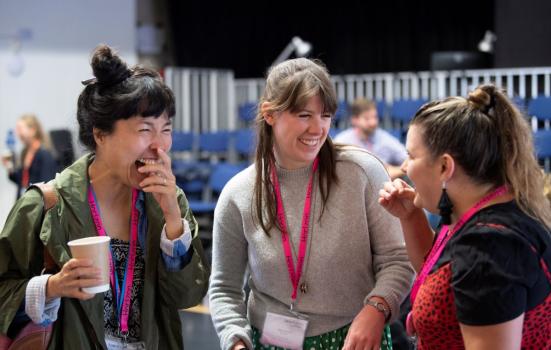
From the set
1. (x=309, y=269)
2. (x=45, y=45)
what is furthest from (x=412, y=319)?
(x=45, y=45)

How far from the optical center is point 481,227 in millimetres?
1426

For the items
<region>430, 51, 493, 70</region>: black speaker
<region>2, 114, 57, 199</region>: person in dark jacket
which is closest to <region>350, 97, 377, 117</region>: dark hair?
<region>2, 114, 57, 199</region>: person in dark jacket

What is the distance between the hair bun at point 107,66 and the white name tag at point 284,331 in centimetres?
73

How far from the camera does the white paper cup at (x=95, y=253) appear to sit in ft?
5.11

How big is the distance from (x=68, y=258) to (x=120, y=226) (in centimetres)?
20

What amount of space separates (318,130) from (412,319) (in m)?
0.57

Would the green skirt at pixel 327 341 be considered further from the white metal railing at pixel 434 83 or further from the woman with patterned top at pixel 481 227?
the white metal railing at pixel 434 83

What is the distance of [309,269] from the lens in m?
1.92

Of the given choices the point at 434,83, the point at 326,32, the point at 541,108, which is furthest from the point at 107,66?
the point at 326,32

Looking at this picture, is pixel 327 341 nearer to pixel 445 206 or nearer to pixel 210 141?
pixel 445 206

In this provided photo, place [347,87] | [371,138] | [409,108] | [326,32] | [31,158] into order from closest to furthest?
[371,138] → [31,158] → [409,108] → [347,87] → [326,32]

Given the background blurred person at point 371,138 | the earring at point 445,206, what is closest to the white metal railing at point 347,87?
the background blurred person at point 371,138

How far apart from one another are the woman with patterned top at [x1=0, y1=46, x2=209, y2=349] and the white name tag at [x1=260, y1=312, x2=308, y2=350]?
0.68ft

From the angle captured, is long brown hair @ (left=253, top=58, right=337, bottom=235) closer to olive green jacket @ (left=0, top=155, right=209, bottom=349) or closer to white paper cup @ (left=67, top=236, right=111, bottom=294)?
olive green jacket @ (left=0, top=155, right=209, bottom=349)
